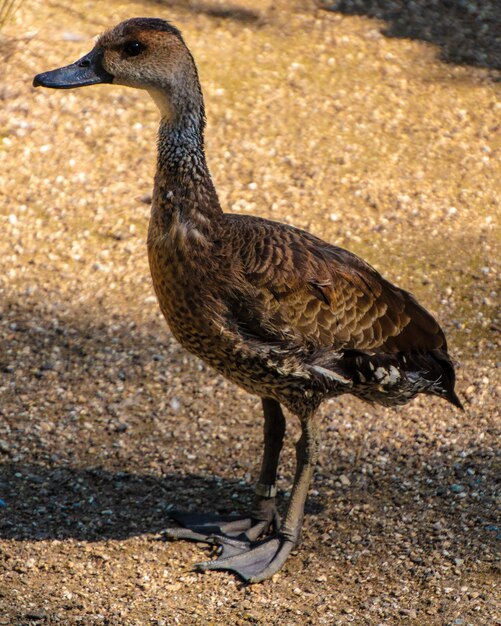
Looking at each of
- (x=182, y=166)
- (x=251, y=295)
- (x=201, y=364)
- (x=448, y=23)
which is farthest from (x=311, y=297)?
(x=448, y=23)

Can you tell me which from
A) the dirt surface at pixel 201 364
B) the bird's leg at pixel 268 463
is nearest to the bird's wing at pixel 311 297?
the bird's leg at pixel 268 463

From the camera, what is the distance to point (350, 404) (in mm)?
5758

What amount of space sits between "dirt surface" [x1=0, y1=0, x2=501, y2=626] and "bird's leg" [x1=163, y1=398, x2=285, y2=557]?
95 millimetres

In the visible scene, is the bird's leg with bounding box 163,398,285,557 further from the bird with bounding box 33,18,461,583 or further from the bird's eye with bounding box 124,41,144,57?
the bird's eye with bounding box 124,41,144,57

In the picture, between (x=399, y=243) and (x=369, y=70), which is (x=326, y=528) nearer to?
(x=399, y=243)

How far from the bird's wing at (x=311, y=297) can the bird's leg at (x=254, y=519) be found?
1.93 ft

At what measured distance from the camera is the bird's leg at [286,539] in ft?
15.0

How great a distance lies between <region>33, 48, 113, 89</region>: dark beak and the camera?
4523 millimetres

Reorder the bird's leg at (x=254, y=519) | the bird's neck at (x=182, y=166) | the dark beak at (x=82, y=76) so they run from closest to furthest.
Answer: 1. the bird's neck at (x=182, y=166)
2. the dark beak at (x=82, y=76)
3. the bird's leg at (x=254, y=519)

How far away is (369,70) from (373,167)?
5.04 ft

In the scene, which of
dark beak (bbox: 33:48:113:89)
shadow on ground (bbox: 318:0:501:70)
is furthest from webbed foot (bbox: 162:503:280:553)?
shadow on ground (bbox: 318:0:501:70)

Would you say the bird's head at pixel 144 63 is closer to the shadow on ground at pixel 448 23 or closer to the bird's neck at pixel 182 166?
the bird's neck at pixel 182 166

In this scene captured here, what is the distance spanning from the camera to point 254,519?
193 inches

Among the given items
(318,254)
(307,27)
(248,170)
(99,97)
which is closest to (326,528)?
(318,254)
